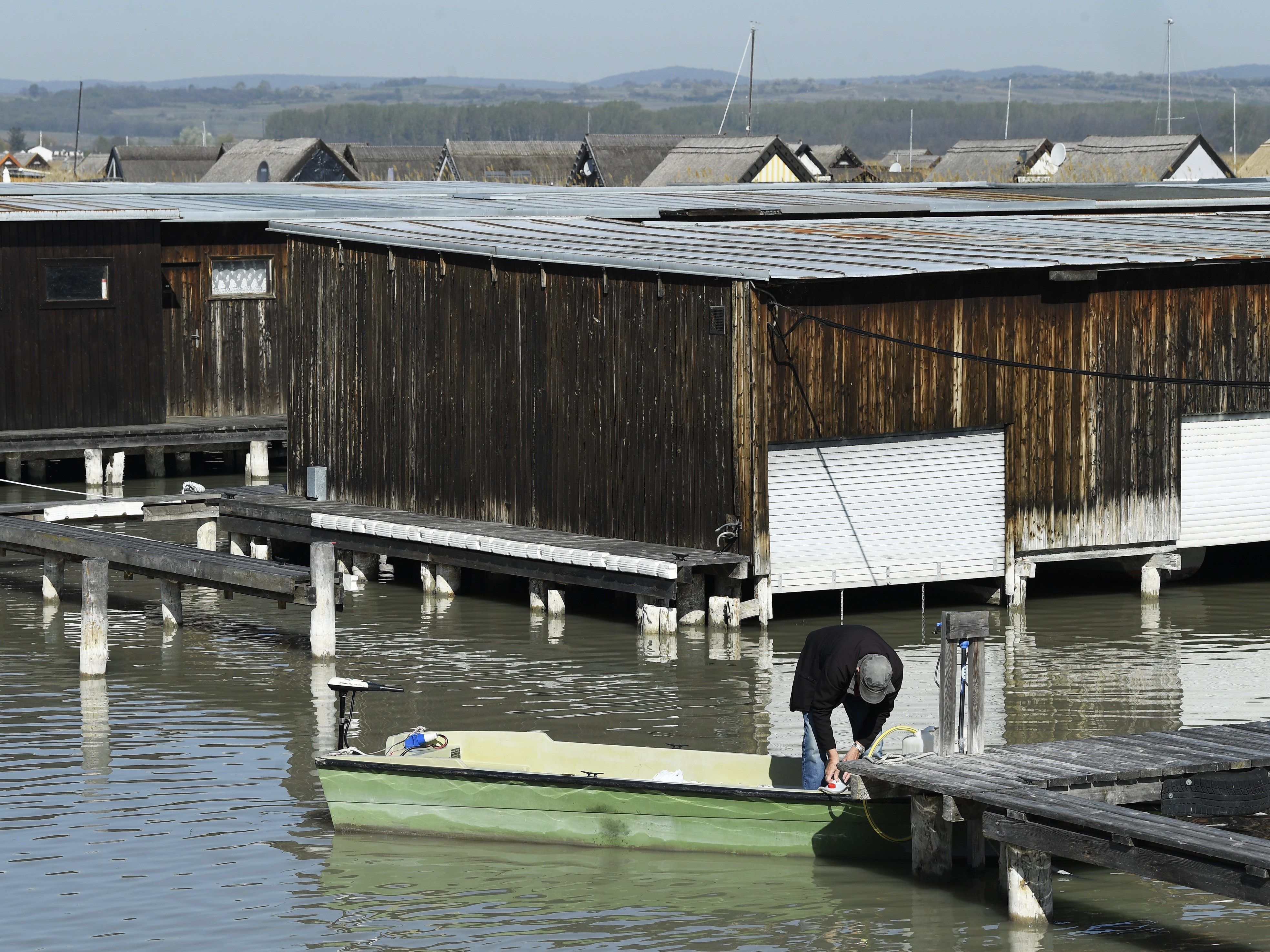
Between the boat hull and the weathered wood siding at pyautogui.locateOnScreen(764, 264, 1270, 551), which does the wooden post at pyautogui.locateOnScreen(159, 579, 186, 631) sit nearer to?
the weathered wood siding at pyautogui.locateOnScreen(764, 264, 1270, 551)

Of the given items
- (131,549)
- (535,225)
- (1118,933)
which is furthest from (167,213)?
(1118,933)

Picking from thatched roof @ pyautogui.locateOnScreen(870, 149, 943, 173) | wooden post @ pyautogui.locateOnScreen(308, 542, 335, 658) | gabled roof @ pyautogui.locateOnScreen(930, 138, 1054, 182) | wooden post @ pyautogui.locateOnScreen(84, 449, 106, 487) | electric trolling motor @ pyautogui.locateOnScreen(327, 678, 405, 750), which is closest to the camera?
electric trolling motor @ pyautogui.locateOnScreen(327, 678, 405, 750)

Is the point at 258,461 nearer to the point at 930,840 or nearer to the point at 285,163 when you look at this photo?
the point at 930,840

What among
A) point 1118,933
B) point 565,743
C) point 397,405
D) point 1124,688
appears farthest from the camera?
point 397,405

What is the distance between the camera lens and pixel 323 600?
62.3 ft

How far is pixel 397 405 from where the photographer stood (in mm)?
24156

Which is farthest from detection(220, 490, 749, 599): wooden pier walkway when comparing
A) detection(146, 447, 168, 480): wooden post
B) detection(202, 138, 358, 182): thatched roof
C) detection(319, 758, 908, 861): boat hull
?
detection(202, 138, 358, 182): thatched roof

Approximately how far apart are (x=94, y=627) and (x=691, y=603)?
6.07 m

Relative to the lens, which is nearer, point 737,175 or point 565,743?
point 565,743

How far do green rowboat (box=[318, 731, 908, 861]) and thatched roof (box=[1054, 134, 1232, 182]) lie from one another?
55636 millimetres

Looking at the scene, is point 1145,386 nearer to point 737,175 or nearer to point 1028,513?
point 1028,513

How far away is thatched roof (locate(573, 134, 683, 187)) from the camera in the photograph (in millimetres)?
78500

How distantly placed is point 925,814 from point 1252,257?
11730 millimetres

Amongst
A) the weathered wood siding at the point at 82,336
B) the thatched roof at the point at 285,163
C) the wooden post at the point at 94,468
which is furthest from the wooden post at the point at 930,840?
the thatched roof at the point at 285,163
